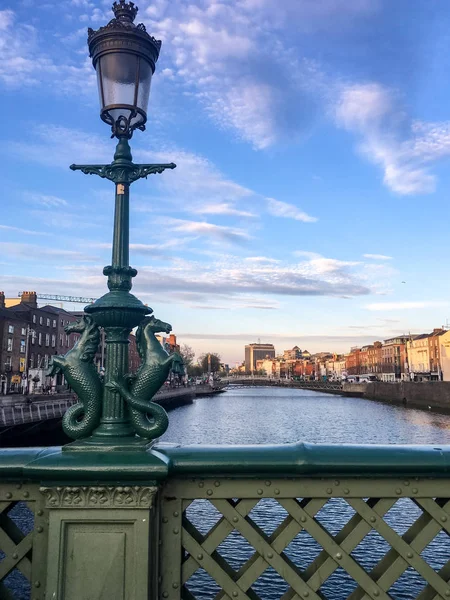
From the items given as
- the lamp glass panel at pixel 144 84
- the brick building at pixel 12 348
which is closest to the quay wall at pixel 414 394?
the brick building at pixel 12 348

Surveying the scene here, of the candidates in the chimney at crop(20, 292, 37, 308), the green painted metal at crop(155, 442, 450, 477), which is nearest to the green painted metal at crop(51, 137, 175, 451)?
the green painted metal at crop(155, 442, 450, 477)

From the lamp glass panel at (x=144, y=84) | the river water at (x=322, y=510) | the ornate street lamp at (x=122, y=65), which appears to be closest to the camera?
the ornate street lamp at (x=122, y=65)

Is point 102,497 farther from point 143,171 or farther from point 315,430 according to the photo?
point 315,430

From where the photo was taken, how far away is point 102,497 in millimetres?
2842

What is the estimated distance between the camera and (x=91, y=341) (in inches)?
134

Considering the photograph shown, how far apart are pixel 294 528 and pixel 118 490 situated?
0.99 m

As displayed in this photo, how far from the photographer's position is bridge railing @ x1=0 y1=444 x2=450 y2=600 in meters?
2.76

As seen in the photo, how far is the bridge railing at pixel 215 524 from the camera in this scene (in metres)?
2.76

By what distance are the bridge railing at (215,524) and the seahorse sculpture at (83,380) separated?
27 cm

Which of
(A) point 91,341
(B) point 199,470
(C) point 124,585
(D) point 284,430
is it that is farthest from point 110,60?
(D) point 284,430

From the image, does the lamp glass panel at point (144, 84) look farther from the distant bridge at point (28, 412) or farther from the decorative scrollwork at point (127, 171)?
the distant bridge at point (28, 412)

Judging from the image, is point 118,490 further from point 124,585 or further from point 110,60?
point 110,60

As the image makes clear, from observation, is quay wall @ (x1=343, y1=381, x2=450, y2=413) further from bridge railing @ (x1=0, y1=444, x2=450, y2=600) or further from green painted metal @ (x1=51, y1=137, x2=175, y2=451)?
green painted metal @ (x1=51, y1=137, x2=175, y2=451)

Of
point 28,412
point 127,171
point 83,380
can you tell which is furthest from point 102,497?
point 28,412
